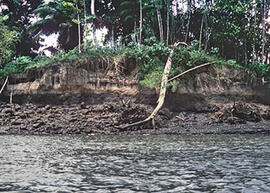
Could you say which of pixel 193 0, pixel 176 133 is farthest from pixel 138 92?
pixel 193 0

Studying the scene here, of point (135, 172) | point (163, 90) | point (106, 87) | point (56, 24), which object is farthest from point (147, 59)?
point (135, 172)

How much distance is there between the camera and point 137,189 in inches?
133

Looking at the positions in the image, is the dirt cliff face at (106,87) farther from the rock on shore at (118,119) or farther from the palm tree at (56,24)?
the palm tree at (56,24)

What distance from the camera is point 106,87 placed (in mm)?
14977

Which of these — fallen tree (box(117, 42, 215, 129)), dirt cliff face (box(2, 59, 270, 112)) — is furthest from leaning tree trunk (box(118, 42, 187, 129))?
dirt cliff face (box(2, 59, 270, 112))

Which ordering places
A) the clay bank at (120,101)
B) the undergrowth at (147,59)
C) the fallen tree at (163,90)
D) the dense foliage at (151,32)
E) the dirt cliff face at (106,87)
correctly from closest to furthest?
1. the fallen tree at (163,90)
2. the clay bank at (120,101)
3. the dirt cliff face at (106,87)
4. the undergrowth at (147,59)
5. the dense foliage at (151,32)

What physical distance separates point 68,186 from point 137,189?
2.68ft

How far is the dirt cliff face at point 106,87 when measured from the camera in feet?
48.6

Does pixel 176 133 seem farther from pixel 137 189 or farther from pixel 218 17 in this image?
pixel 218 17

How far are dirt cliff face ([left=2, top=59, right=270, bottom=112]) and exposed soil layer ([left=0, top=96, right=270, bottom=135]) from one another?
420 mm

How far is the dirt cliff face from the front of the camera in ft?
48.6

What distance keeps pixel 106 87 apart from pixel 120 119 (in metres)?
2.75

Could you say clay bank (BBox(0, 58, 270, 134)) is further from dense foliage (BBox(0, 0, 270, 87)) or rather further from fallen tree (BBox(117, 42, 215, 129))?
dense foliage (BBox(0, 0, 270, 87))

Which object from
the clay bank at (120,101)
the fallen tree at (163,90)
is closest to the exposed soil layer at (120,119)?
the clay bank at (120,101)
